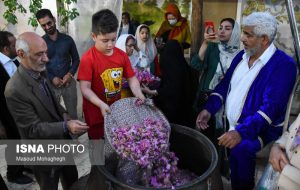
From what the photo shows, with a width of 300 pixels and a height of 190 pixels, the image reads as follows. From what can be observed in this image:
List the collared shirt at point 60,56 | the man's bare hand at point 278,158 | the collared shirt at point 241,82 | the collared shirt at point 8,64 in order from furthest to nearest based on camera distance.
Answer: the collared shirt at point 60,56 → the collared shirt at point 8,64 → the collared shirt at point 241,82 → the man's bare hand at point 278,158

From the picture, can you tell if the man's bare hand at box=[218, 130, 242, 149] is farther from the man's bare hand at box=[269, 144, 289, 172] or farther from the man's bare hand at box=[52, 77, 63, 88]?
the man's bare hand at box=[52, 77, 63, 88]

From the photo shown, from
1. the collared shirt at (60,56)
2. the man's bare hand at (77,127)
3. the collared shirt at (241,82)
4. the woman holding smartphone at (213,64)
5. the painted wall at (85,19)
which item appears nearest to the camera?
the man's bare hand at (77,127)

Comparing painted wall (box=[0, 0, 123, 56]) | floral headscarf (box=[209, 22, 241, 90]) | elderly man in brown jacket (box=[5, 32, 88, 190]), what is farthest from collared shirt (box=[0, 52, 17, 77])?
floral headscarf (box=[209, 22, 241, 90])

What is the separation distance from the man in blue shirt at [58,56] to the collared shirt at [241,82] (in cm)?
260

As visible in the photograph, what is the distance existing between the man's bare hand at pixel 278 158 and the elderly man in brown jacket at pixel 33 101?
142 centimetres

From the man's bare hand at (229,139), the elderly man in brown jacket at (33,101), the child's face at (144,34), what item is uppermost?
the child's face at (144,34)

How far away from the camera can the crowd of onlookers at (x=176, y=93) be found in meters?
2.41

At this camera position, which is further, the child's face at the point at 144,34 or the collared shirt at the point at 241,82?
the child's face at the point at 144,34

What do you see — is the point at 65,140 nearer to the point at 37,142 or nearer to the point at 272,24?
the point at 37,142

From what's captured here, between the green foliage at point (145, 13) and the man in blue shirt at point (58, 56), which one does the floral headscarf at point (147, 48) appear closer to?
the man in blue shirt at point (58, 56)

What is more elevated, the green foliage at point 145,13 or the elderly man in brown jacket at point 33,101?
the green foliage at point 145,13

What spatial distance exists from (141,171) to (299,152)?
111cm

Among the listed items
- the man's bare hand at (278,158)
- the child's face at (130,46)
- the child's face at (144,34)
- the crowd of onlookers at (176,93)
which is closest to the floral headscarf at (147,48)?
the child's face at (144,34)

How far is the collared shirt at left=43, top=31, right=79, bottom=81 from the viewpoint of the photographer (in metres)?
4.64
